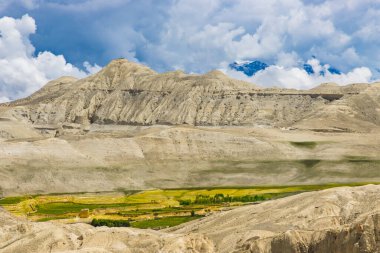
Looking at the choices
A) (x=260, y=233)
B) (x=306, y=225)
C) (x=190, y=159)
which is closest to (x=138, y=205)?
(x=190, y=159)

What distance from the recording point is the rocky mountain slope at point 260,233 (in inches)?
1420

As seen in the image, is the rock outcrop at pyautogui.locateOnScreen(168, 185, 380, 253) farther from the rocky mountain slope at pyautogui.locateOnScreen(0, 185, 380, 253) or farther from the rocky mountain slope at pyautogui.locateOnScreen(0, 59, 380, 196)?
the rocky mountain slope at pyautogui.locateOnScreen(0, 59, 380, 196)

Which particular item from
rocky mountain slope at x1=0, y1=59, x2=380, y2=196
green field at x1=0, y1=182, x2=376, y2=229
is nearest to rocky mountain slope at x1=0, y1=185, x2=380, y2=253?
green field at x1=0, y1=182, x2=376, y2=229

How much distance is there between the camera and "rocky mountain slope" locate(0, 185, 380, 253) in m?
36.1

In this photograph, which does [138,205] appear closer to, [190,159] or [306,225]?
[190,159]

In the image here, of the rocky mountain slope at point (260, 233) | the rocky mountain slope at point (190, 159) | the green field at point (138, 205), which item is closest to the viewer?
the rocky mountain slope at point (260, 233)

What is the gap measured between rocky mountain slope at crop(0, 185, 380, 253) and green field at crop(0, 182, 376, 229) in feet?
70.4

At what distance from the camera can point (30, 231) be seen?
46.3m

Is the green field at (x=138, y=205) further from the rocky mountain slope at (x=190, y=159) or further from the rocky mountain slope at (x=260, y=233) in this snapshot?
the rocky mountain slope at (x=260, y=233)

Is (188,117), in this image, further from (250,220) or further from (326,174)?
(250,220)

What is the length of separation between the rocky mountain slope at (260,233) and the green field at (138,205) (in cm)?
2146

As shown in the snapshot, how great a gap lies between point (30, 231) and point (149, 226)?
86.7ft

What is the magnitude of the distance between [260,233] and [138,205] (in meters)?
57.3

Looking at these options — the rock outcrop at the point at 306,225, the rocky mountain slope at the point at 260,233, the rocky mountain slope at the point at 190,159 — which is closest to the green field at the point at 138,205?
the rocky mountain slope at the point at 190,159
